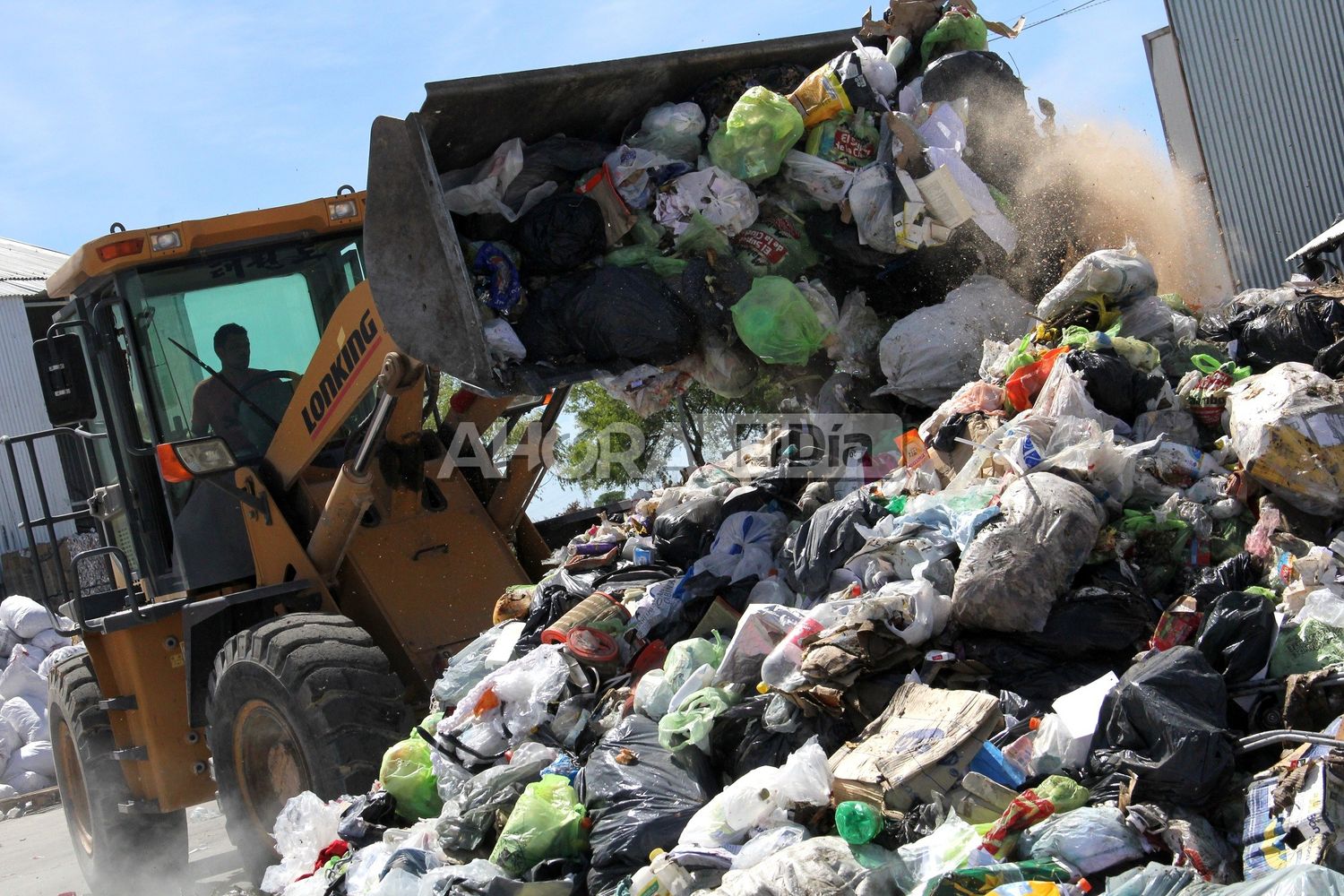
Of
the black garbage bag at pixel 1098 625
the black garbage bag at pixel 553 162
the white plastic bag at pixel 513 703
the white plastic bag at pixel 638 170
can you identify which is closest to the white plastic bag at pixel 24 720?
the white plastic bag at pixel 513 703

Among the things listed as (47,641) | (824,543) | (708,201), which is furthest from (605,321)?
(47,641)

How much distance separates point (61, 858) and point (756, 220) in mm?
5434

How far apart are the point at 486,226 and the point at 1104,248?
246cm

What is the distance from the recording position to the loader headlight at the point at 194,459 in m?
4.86

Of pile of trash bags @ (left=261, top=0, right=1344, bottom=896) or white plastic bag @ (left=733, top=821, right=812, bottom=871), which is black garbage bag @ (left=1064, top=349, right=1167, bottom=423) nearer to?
pile of trash bags @ (left=261, top=0, right=1344, bottom=896)

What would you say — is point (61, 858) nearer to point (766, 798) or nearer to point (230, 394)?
point (230, 394)

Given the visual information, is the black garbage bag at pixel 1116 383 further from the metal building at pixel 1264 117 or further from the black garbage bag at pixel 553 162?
the metal building at pixel 1264 117

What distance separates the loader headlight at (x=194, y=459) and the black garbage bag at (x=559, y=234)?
1353 mm

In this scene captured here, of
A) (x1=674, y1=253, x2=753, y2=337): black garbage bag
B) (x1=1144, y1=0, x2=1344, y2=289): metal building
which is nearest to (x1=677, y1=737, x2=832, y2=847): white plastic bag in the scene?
(x1=674, y1=253, x2=753, y2=337): black garbage bag

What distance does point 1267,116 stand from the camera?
13.0m

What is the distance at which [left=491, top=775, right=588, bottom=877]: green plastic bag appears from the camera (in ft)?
12.4

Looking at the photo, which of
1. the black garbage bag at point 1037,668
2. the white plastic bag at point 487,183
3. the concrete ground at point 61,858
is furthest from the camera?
the concrete ground at point 61,858

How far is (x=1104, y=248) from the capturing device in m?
5.19

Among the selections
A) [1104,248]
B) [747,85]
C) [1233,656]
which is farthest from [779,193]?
[1233,656]
